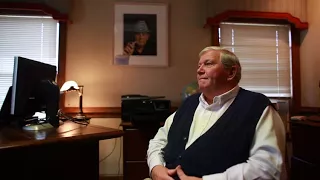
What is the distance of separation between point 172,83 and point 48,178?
1.94m

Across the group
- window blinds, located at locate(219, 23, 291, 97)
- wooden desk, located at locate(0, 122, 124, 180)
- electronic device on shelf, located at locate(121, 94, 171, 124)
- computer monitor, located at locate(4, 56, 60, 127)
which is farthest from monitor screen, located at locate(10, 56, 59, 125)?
window blinds, located at locate(219, 23, 291, 97)

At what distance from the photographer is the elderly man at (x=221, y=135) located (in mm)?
1146

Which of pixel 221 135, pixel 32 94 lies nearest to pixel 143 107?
pixel 32 94

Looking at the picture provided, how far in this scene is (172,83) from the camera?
121 inches

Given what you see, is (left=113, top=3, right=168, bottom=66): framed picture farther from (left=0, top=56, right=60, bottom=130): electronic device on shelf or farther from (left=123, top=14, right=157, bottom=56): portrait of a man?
(left=0, top=56, right=60, bottom=130): electronic device on shelf

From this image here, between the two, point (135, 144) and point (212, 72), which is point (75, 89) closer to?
point (135, 144)

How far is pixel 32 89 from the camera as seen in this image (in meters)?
1.68

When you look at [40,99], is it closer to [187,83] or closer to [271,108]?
[271,108]

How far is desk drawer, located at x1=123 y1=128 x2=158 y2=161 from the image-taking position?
2.40m

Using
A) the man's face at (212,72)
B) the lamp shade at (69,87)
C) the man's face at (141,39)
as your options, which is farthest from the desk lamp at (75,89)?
the man's face at (212,72)

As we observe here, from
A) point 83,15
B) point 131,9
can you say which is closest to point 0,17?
point 83,15

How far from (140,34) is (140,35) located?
11 millimetres

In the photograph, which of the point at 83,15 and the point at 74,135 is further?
the point at 83,15

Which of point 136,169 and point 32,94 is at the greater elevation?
point 32,94
